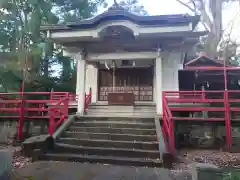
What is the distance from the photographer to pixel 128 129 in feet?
21.8

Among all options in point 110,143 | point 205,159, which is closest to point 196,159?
point 205,159

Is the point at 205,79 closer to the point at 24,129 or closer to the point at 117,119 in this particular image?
the point at 117,119

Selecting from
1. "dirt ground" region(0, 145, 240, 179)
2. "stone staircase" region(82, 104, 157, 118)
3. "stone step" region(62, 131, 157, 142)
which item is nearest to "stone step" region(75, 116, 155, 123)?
"stone step" region(62, 131, 157, 142)

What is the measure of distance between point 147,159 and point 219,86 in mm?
9683

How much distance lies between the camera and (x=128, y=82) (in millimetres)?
11000

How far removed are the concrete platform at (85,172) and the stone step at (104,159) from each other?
0.66 feet

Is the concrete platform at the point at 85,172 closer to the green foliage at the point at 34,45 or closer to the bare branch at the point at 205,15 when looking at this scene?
the green foliage at the point at 34,45

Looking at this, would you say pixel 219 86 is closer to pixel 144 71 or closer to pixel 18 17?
pixel 144 71

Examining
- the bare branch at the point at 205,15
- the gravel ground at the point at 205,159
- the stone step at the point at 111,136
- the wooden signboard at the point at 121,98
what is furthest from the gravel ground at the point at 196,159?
the bare branch at the point at 205,15

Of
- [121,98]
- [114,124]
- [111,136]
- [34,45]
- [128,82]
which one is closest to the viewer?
[111,136]

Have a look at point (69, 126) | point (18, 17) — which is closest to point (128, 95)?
point (69, 126)

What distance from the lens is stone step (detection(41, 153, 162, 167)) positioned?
5.00 meters

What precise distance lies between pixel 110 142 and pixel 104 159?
2.78 feet

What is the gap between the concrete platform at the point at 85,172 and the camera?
416cm
